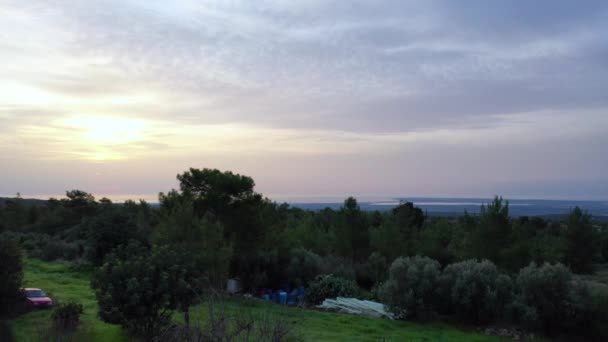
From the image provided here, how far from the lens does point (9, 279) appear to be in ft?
48.6

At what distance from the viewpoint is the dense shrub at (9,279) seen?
Answer: 579 inches

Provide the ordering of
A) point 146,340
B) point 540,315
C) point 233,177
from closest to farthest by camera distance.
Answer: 1. point 146,340
2. point 540,315
3. point 233,177

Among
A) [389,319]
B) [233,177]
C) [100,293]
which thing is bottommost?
[389,319]

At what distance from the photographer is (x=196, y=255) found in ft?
59.4

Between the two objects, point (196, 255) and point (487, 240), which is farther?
point (487, 240)

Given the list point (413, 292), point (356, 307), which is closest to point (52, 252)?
point (356, 307)

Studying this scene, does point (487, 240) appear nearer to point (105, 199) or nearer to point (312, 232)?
point (312, 232)

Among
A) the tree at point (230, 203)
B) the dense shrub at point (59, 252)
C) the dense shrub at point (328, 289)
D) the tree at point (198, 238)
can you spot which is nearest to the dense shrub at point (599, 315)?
the dense shrub at point (328, 289)

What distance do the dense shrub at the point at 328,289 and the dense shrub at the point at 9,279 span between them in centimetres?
1156

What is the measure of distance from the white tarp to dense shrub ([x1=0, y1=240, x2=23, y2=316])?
35.9 ft

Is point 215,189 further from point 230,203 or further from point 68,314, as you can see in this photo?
point 68,314

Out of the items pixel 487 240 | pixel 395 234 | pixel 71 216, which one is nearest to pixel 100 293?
pixel 487 240

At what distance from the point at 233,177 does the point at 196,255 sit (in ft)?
31.4

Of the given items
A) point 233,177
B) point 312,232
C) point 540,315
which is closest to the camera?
point 540,315
